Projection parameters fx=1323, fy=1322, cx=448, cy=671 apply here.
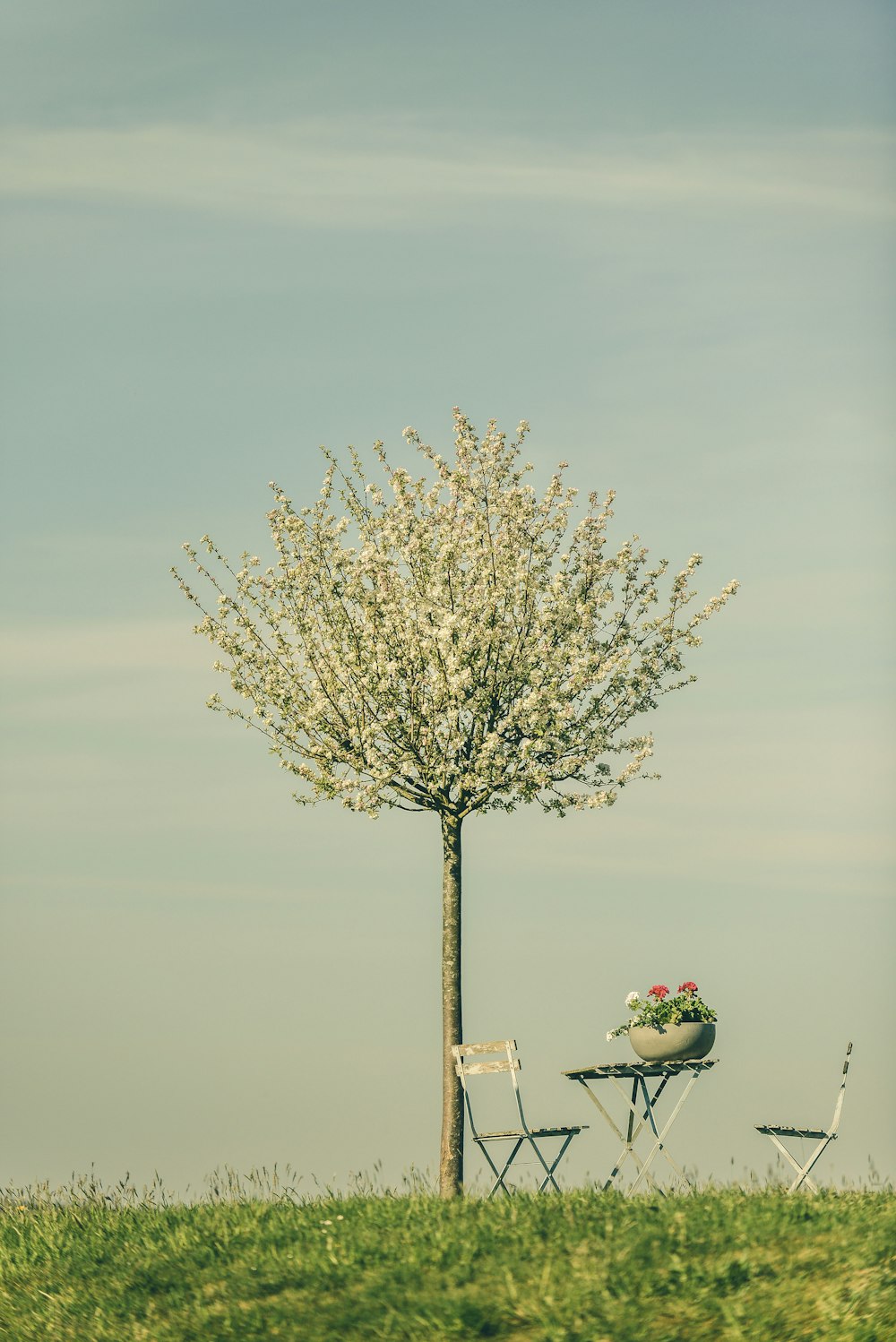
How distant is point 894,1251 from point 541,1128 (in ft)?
15.5

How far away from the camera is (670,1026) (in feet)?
43.9

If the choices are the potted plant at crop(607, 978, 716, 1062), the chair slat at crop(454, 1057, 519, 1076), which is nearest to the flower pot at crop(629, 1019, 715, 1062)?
the potted plant at crop(607, 978, 716, 1062)

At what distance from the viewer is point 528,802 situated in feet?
48.2

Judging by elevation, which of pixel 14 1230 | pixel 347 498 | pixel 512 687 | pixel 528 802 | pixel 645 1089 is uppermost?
pixel 347 498

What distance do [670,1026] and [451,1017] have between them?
2415mm

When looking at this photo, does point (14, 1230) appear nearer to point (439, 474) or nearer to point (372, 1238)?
point (372, 1238)

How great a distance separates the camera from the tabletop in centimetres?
1276

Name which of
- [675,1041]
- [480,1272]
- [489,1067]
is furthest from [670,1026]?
[480,1272]

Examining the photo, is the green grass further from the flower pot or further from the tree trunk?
the tree trunk

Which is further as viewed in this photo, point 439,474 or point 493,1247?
point 439,474

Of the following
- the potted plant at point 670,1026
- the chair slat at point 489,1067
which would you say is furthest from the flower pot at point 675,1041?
the chair slat at point 489,1067

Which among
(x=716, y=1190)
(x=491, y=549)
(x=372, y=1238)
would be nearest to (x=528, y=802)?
(x=491, y=549)

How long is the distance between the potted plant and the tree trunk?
173 cm

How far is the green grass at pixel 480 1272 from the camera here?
24.7 ft
